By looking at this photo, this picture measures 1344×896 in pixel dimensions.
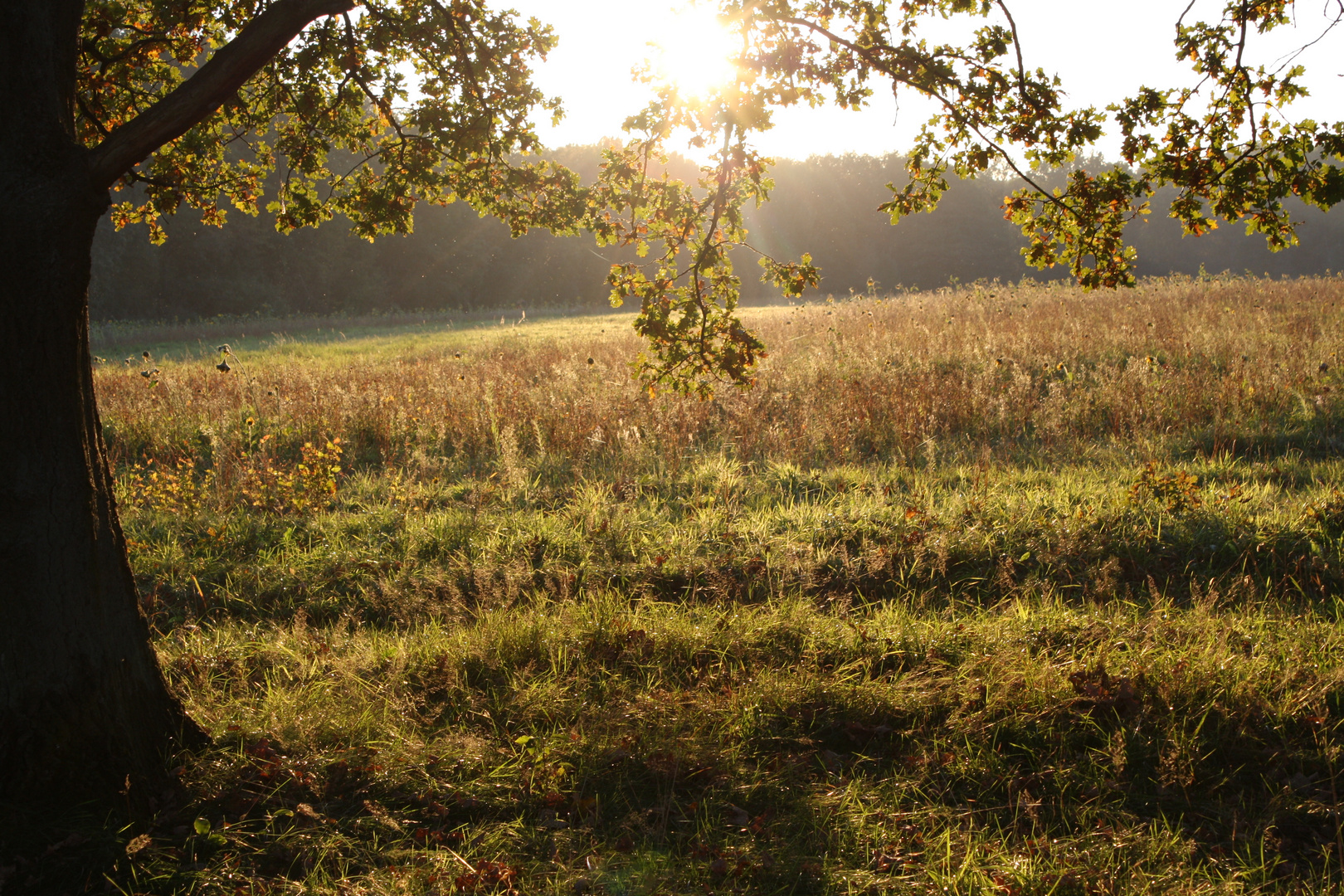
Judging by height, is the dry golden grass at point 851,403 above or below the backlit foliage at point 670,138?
below

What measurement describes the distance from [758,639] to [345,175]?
3322mm

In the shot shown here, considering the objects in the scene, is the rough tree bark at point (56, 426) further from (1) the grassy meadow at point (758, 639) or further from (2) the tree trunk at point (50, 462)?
(1) the grassy meadow at point (758, 639)

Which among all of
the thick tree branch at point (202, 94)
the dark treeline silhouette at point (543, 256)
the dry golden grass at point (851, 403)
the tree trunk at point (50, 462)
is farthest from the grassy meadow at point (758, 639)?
the dark treeline silhouette at point (543, 256)

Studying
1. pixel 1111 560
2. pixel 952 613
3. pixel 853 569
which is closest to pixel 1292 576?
pixel 1111 560

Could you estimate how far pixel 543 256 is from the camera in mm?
49875

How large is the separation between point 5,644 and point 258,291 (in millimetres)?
45154

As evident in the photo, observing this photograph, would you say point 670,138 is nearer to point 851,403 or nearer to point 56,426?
point 56,426

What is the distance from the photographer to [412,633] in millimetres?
4457

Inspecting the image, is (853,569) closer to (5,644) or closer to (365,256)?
(5,644)

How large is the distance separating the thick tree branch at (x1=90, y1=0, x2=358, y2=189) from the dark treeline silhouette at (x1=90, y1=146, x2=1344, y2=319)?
35.4 meters

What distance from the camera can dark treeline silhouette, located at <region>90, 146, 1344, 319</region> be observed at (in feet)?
131

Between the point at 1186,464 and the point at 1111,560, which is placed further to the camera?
the point at 1186,464

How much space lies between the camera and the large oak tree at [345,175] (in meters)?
2.70

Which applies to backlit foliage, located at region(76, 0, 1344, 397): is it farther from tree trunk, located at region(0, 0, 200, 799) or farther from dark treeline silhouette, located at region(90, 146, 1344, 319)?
dark treeline silhouette, located at region(90, 146, 1344, 319)
